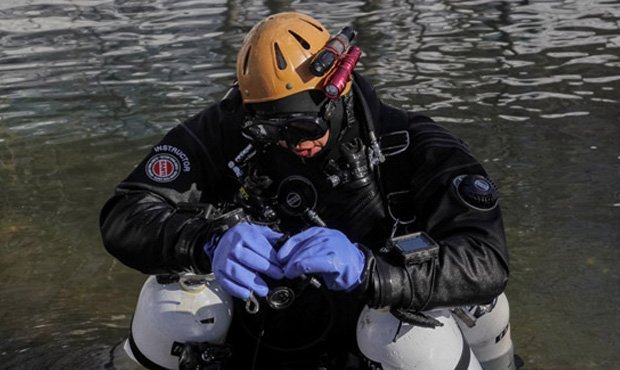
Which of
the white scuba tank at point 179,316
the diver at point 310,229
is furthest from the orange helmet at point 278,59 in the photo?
the white scuba tank at point 179,316

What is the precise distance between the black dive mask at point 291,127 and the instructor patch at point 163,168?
1.56 ft

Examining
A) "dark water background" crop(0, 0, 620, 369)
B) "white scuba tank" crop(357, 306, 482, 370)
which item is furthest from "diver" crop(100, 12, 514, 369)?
"dark water background" crop(0, 0, 620, 369)

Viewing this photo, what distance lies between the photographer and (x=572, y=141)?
21.7 feet

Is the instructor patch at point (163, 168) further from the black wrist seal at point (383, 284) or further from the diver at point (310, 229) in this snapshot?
the black wrist seal at point (383, 284)

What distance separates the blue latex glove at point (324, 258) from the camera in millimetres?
2518

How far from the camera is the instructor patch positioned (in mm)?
3240

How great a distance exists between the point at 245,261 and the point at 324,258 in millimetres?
257

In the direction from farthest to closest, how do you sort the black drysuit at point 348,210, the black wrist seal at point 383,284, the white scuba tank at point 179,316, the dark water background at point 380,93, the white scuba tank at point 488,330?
the dark water background at point 380,93 < the white scuba tank at point 488,330 < the white scuba tank at point 179,316 < the black drysuit at point 348,210 < the black wrist seal at point 383,284

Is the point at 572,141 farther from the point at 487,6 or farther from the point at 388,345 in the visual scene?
the point at 487,6

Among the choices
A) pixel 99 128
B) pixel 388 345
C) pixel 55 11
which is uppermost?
pixel 388 345

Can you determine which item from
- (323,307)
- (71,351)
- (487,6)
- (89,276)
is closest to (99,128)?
(89,276)

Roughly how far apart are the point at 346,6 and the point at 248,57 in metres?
9.62

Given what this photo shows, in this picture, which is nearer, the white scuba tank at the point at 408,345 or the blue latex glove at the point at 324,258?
the blue latex glove at the point at 324,258

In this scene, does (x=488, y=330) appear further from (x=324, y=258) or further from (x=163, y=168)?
(x=163, y=168)
